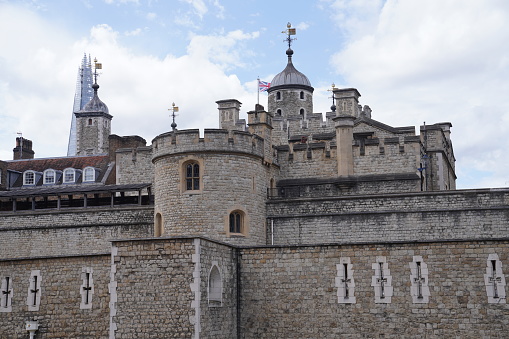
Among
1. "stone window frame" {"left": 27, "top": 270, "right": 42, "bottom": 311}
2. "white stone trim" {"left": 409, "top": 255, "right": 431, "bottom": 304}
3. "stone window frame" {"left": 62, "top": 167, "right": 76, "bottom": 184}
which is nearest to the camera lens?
"white stone trim" {"left": 409, "top": 255, "right": 431, "bottom": 304}

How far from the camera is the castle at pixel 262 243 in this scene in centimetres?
2612

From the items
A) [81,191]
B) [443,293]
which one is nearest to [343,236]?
[443,293]

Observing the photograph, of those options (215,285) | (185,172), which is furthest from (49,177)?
(215,285)

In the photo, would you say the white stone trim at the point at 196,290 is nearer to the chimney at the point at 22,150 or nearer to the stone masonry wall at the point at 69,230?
the stone masonry wall at the point at 69,230

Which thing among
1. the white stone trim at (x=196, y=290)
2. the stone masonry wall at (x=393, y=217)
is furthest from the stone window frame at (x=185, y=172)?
the white stone trim at (x=196, y=290)

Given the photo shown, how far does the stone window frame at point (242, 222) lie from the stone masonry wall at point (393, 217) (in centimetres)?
187

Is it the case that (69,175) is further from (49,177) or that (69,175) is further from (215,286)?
(215,286)

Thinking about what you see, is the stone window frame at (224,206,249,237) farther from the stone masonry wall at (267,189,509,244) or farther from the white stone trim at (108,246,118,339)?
the white stone trim at (108,246,118,339)

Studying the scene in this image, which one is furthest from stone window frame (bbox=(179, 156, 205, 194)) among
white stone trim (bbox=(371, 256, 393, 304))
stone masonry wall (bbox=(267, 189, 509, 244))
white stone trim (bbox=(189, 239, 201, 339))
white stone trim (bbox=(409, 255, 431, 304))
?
white stone trim (bbox=(409, 255, 431, 304))

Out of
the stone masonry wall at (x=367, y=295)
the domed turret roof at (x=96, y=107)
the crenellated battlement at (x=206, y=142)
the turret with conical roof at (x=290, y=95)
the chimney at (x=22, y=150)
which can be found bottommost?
the stone masonry wall at (x=367, y=295)

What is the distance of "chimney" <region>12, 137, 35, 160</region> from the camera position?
58.8 metres

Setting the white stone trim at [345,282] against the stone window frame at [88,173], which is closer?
the white stone trim at [345,282]

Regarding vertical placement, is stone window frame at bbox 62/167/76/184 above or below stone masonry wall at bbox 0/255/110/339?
above

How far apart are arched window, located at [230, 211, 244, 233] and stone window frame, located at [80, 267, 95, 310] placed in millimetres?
6889
